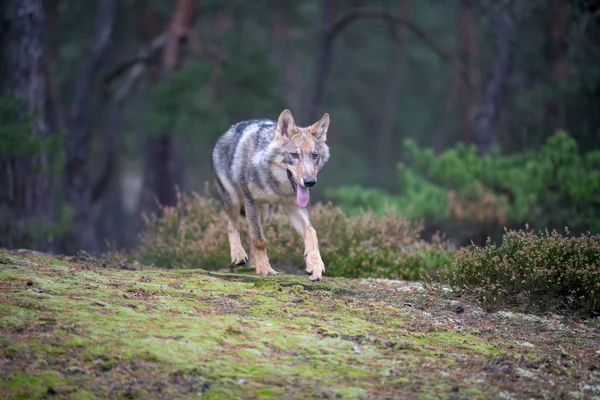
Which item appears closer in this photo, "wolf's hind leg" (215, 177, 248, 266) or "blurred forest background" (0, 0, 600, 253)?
"wolf's hind leg" (215, 177, 248, 266)

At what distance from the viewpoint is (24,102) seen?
695 inches

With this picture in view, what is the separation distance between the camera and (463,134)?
2888 centimetres

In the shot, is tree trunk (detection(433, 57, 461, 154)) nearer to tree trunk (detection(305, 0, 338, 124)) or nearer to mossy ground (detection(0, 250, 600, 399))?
tree trunk (detection(305, 0, 338, 124))

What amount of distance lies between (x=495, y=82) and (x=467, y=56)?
15.4 feet

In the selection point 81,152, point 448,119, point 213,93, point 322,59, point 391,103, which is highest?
point 322,59

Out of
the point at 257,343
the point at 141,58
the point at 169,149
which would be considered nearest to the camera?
the point at 257,343

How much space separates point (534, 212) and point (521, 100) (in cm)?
1558

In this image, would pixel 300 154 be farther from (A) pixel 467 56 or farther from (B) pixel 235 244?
(A) pixel 467 56

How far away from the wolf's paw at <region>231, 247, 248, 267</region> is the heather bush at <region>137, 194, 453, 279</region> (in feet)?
3.51

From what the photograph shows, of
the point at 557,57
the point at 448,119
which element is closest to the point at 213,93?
the point at 557,57

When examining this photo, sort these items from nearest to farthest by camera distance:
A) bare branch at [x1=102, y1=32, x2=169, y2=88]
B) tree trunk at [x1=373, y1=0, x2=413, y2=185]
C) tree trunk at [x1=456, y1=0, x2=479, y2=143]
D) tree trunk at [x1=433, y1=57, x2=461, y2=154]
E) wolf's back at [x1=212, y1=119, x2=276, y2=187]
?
wolf's back at [x1=212, y1=119, x2=276, y2=187] < bare branch at [x1=102, y1=32, x2=169, y2=88] < tree trunk at [x1=456, y1=0, x2=479, y2=143] < tree trunk at [x1=433, y1=57, x2=461, y2=154] < tree trunk at [x1=373, y1=0, x2=413, y2=185]

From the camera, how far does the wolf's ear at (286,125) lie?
894 centimetres

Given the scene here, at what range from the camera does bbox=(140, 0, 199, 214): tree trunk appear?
2392 centimetres

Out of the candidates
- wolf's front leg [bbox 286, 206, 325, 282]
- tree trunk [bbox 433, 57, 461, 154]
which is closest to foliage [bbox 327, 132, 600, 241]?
wolf's front leg [bbox 286, 206, 325, 282]
